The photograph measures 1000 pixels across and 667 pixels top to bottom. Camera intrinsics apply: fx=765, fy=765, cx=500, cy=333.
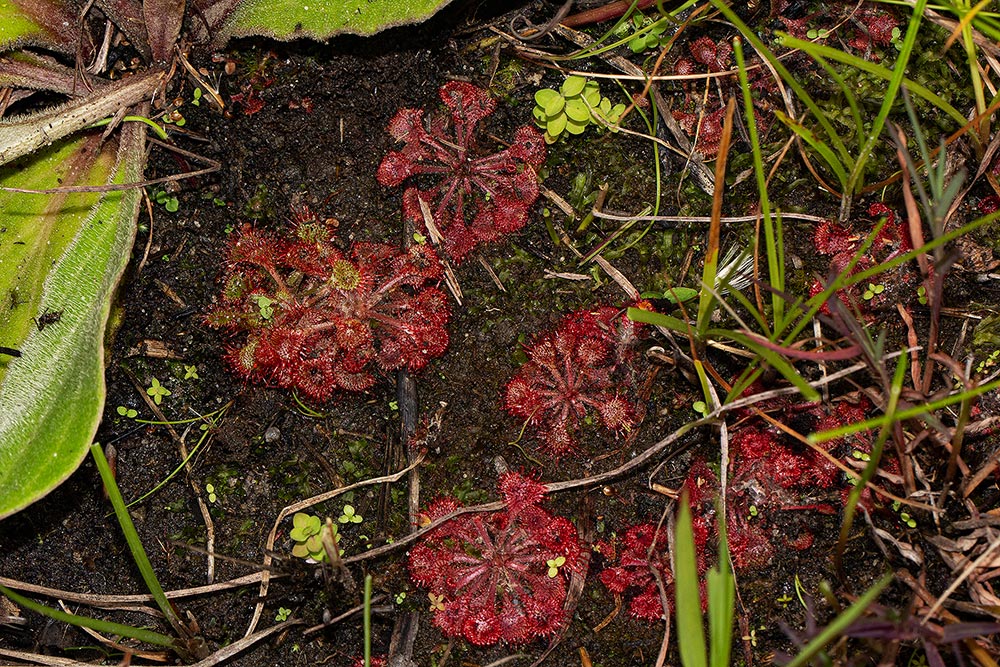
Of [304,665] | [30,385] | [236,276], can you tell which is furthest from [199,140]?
[304,665]

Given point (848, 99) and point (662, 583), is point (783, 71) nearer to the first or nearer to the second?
point (848, 99)

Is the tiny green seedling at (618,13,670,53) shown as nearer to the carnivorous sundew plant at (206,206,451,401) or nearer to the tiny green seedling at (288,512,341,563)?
the carnivorous sundew plant at (206,206,451,401)

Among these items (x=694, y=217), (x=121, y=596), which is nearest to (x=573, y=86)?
(x=694, y=217)

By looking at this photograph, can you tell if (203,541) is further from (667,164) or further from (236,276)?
(667,164)

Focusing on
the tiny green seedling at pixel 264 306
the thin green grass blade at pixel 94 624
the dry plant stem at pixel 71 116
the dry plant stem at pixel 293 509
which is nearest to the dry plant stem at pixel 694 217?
the dry plant stem at pixel 293 509

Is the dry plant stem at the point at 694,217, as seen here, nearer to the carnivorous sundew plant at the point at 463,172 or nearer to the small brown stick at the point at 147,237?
the carnivorous sundew plant at the point at 463,172

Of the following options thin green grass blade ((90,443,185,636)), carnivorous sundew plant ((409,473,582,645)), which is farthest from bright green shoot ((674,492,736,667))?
thin green grass blade ((90,443,185,636))
